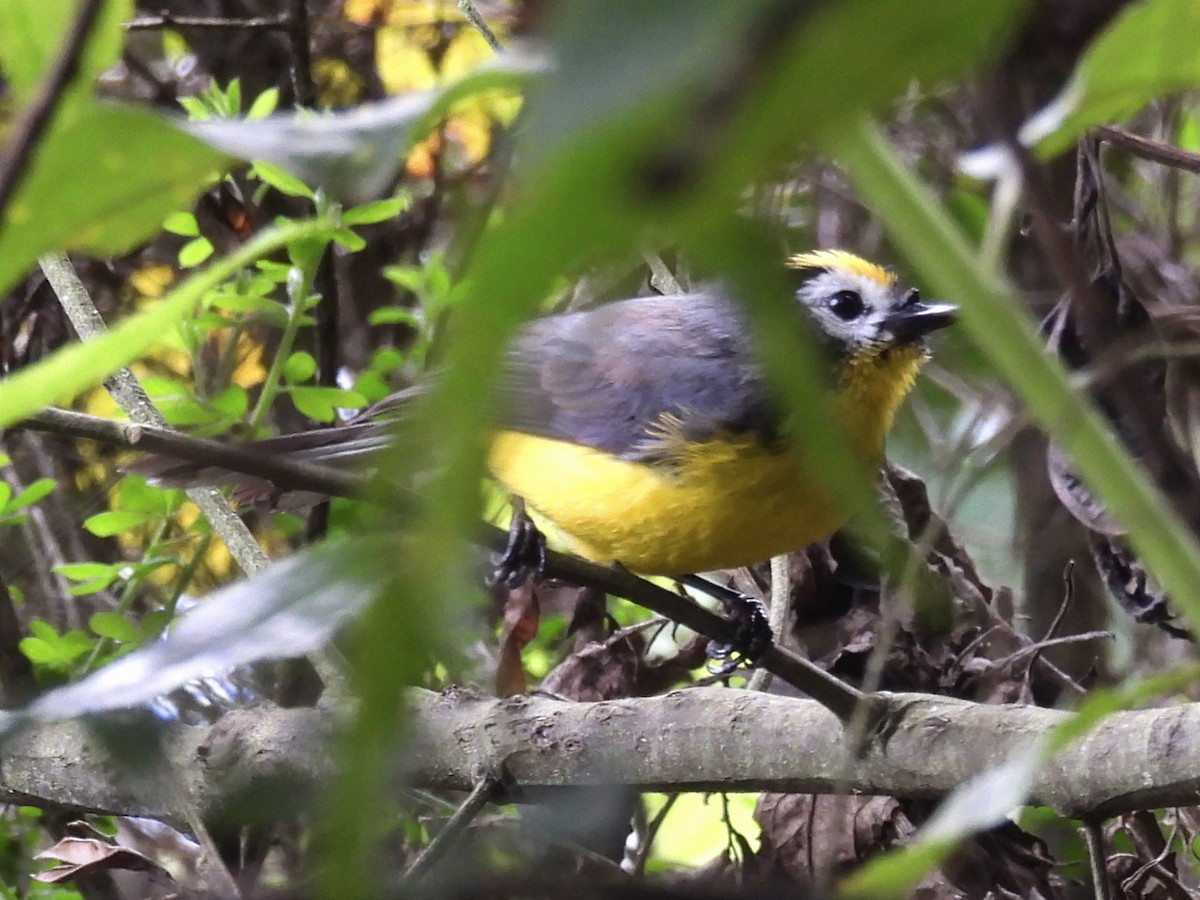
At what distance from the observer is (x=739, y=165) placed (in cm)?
34

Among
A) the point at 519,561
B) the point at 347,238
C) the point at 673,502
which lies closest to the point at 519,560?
the point at 519,561

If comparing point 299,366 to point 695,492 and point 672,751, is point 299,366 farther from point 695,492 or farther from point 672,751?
point 672,751

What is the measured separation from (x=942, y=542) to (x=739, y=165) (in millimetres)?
1707

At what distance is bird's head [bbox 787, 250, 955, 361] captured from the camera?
2.35m

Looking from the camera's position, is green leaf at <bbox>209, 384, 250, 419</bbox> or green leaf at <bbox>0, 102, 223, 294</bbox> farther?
green leaf at <bbox>209, 384, 250, 419</bbox>

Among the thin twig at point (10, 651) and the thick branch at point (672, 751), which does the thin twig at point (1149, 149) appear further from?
the thin twig at point (10, 651)

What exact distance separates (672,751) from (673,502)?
73 cm

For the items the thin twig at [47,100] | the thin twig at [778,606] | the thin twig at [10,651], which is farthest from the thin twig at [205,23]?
the thin twig at [47,100]

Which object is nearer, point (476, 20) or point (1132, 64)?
point (1132, 64)

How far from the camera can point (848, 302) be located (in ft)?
7.95

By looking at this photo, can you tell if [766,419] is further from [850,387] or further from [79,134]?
[79,134]

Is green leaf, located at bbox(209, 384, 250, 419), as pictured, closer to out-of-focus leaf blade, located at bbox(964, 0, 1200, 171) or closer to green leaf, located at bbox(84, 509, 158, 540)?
green leaf, located at bbox(84, 509, 158, 540)

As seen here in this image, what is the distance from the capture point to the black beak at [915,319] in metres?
2.29

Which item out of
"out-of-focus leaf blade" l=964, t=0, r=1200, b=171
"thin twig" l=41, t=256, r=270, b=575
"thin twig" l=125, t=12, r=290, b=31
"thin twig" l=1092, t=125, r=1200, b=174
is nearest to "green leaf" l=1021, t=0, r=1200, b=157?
"out-of-focus leaf blade" l=964, t=0, r=1200, b=171
